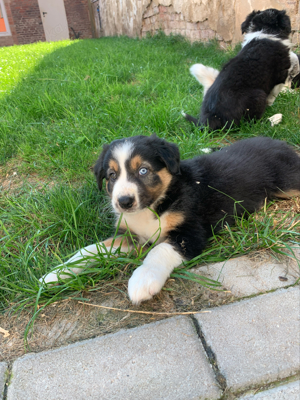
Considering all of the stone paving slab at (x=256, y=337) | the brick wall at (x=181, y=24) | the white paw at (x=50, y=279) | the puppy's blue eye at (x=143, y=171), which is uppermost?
the brick wall at (x=181, y=24)

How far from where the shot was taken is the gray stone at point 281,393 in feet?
3.82

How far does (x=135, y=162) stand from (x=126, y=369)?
1.23 meters

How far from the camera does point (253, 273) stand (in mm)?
1755

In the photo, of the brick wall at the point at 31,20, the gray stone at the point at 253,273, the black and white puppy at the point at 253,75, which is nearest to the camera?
the gray stone at the point at 253,273

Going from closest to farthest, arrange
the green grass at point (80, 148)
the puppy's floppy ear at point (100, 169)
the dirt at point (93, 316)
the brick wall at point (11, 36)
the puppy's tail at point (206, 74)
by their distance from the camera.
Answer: the dirt at point (93, 316)
the green grass at point (80, 148)
the puppy's floppy ear at point (100, 169)
the puppy's tail at point (206, 74)
the brick wall at point (11, 36)

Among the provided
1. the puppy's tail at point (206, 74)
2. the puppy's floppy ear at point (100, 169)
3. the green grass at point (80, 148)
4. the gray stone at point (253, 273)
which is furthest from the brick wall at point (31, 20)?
the gray stone at point (253, 273)

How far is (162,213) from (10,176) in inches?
68.8

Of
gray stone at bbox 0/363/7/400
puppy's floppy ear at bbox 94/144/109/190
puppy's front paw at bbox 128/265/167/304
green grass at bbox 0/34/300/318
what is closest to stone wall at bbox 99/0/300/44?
green grass at bbox 0/34/300/318

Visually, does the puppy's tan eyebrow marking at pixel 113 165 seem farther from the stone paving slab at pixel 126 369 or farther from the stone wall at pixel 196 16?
the stone wall at pixel 196 16

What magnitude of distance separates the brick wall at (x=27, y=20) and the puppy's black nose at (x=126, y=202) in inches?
931

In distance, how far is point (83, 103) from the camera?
4.38 meters

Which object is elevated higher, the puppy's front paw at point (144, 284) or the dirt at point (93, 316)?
the puppy's front paw at point (144, 284)

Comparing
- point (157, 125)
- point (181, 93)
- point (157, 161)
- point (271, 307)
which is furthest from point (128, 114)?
point (271, 307)

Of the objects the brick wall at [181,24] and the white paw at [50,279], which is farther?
the brick wall at [181,24]
